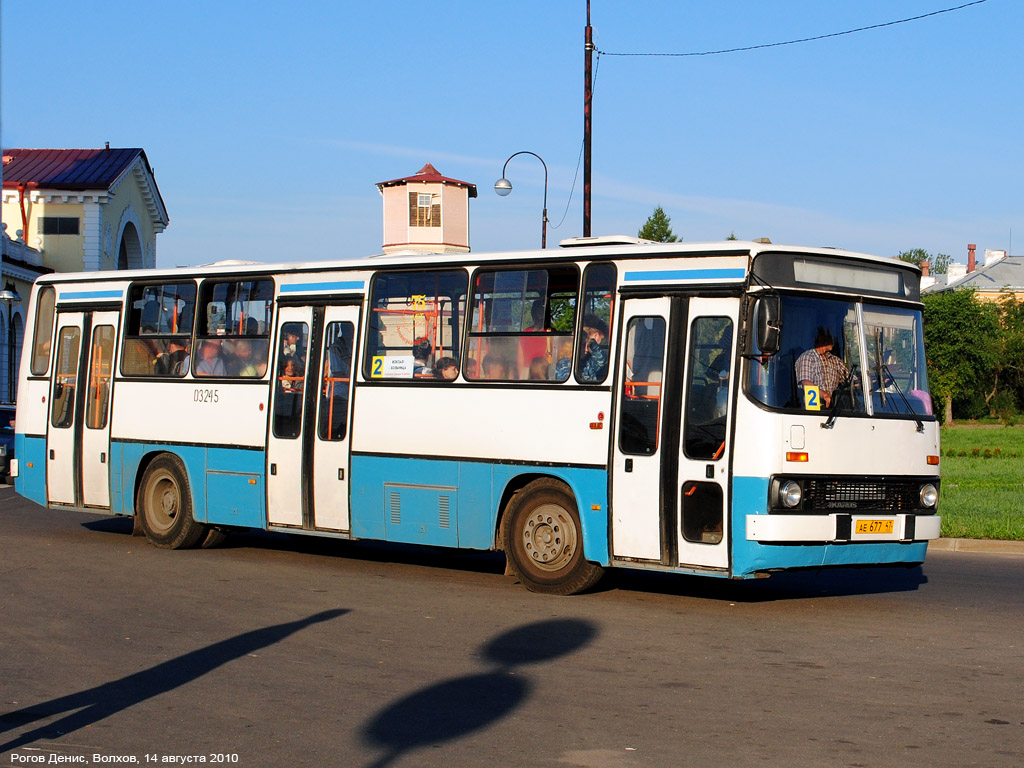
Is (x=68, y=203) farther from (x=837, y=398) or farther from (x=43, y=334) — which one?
(x=837, y=398)

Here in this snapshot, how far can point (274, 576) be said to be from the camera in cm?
1320

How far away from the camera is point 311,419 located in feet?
46.0

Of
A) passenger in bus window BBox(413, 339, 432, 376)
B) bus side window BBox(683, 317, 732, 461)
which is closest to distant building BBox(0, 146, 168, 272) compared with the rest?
passenger in bus window BBox(413, 339, 432, 376)

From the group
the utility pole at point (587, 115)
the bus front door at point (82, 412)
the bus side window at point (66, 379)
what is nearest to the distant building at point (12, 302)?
the utility pole at point (587, 115)

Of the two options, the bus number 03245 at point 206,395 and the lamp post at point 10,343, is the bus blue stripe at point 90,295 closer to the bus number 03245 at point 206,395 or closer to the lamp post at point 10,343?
the bus number 03245 at point 206,395

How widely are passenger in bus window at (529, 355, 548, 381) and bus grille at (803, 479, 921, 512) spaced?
276 centimetres

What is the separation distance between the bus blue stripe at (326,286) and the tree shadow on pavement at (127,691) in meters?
4.88

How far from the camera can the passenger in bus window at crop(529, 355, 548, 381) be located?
12.1 m

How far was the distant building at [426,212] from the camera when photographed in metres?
66.2

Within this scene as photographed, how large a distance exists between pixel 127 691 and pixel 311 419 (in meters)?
6.38

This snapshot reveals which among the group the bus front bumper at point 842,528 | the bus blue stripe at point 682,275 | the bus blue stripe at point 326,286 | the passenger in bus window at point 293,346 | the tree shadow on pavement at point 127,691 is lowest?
the tree shadow on pavement at point 127,691

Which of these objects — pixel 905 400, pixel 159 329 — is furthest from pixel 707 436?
pixel 159 329

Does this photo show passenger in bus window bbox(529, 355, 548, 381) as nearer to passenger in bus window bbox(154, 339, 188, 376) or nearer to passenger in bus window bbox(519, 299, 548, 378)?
passenger in bus window bbox(519, 299, 548, 378)

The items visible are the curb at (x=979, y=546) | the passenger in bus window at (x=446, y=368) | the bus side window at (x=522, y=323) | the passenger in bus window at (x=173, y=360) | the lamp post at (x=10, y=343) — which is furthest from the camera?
the lamp post at (x=10, y=343)
